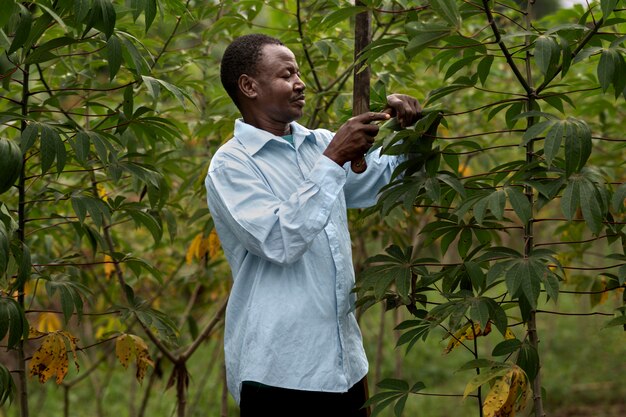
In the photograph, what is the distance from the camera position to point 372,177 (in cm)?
224

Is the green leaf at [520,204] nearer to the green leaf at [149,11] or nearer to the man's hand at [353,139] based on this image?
the man's hand at [353,139]

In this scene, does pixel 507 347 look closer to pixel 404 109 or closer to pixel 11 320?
pixel 404 109

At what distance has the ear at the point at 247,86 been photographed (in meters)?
2.13

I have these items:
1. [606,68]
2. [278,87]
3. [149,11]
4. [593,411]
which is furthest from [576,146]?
[593,411]

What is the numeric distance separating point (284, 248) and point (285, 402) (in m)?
0.37

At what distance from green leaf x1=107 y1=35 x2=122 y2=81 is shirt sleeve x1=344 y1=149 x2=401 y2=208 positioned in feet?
2.07

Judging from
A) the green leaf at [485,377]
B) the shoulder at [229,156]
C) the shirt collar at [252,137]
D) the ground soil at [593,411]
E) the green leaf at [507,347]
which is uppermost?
the shirt collar at [252,137]

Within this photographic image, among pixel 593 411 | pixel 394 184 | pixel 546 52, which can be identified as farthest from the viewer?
pixel 593 411

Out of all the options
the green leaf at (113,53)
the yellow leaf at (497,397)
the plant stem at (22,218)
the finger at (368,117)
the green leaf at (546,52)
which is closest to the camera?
the green leaf at (546,52)

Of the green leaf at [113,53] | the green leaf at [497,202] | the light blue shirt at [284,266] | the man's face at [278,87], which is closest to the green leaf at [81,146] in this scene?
the green leaf at [113,53]

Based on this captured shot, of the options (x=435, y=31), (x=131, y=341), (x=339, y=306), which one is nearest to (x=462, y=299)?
(x=339, y=306)

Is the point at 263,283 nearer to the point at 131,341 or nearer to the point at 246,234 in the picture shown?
the point at 246,234

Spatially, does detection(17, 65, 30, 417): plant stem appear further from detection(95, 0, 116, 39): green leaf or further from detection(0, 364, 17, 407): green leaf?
detection(95, 0, 116, 39): green leaf

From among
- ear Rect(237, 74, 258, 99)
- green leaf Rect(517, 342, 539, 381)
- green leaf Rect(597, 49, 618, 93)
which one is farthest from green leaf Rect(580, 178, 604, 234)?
ear Rect(237, 74, 258, 99)
